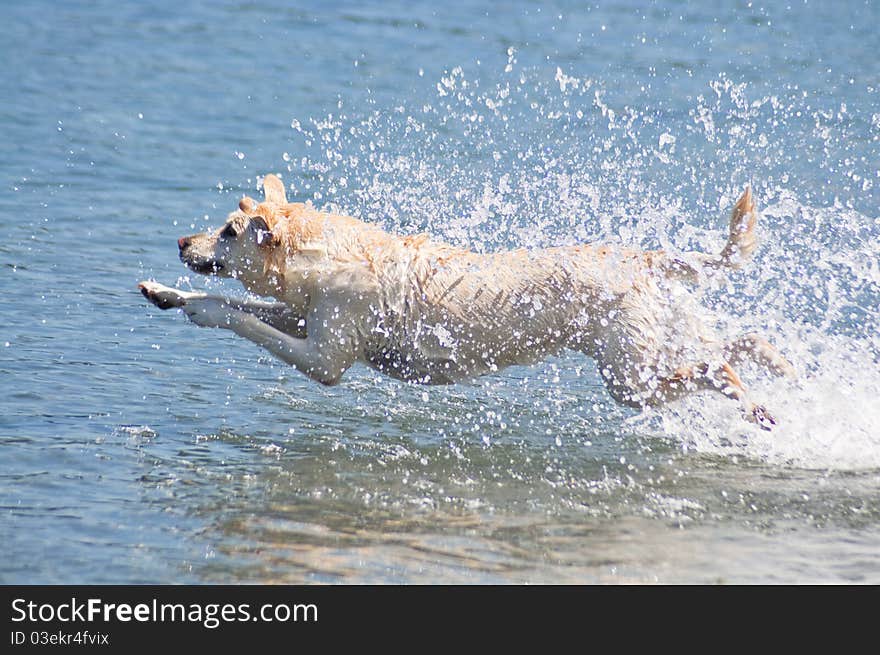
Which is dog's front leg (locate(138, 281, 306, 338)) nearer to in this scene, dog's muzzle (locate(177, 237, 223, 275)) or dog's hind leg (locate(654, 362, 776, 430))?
dog's muzzle (locate(177, 237, 223, 275))

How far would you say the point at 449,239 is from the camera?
445 inches

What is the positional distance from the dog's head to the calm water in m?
1.16

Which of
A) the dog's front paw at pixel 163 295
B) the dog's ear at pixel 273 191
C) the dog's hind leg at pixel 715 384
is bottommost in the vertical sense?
the dog's hind leg at pixel 715 384

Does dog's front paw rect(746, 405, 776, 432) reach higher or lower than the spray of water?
lower

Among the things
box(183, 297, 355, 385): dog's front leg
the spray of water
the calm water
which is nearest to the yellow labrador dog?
box(183, 297, 355, 385): dog's front leg

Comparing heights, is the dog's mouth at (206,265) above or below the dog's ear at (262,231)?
below

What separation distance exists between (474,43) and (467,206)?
7.87m

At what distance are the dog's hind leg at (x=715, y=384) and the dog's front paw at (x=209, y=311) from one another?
259cm

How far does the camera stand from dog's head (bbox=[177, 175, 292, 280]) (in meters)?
7.31

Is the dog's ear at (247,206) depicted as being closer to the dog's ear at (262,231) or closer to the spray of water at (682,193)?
the dog's ear at (262,231)

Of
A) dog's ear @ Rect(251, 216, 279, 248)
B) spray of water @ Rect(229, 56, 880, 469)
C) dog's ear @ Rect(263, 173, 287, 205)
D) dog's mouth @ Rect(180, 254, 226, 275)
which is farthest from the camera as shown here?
spray of water @ Rect(229, 56, 880, 469)

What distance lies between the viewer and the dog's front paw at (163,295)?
7.30m

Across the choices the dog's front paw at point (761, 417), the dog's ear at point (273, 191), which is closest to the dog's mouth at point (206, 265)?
the dog's ear at point (273, 191)
